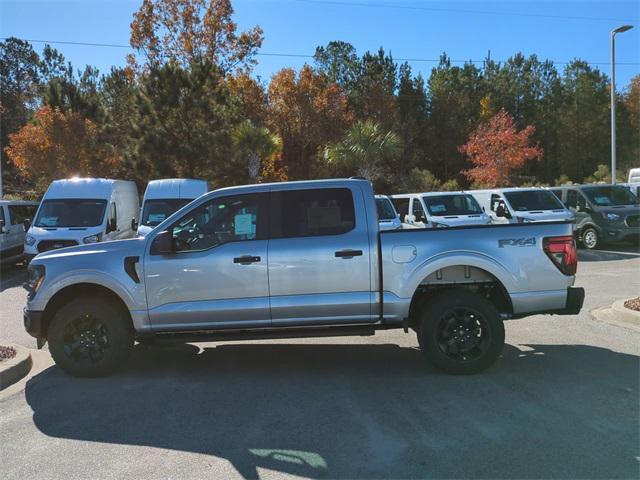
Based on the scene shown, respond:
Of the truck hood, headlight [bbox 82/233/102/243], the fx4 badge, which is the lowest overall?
headlight [bbox 82/233/102/243]

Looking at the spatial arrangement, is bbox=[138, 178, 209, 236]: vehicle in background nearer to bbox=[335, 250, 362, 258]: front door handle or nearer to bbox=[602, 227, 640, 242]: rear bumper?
bbox=[335, 250, 362, 258]: front door handle

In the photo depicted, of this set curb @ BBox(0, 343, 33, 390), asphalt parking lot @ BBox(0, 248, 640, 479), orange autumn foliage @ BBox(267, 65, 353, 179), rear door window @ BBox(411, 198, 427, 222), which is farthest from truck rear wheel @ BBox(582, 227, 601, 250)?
orange autumn foliage @ BBox(267, 65, 353, 179)

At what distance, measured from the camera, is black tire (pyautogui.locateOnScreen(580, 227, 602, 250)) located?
687 inches

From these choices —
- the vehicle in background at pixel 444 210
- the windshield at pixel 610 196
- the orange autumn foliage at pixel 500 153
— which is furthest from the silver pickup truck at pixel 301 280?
the orange autumn foliage at pixel 500 153

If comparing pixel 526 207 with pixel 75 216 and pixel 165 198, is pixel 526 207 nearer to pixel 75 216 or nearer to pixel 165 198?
pixel 165 198

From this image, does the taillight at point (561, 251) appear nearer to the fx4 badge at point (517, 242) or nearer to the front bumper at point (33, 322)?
the fx4 badge at point (517, 242)

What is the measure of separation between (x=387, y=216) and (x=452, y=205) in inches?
106

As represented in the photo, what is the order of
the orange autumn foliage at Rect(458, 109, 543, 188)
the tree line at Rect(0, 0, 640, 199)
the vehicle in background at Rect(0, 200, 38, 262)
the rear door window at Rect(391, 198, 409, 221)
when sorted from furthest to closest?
the orange autumn foliage at Rect(458, 109, 543, 188), the tree line at Rect(0, 0, 640, 199), the rear door window at Rect(391, 198, 409, 221), the vehicle in background at Rect(0, 200, 38, 262)

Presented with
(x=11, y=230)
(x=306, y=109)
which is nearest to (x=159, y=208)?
(x=11, y=230)

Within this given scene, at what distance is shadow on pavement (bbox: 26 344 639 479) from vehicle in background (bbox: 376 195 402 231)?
7.90m

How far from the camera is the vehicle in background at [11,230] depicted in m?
15.4

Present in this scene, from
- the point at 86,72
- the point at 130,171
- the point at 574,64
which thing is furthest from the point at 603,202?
the point at 574,64

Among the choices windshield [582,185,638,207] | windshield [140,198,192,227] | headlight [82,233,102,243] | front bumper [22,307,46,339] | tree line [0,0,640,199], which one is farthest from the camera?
tree line [0,0,640,199]

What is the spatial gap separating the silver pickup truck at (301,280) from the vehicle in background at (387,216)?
861cm
